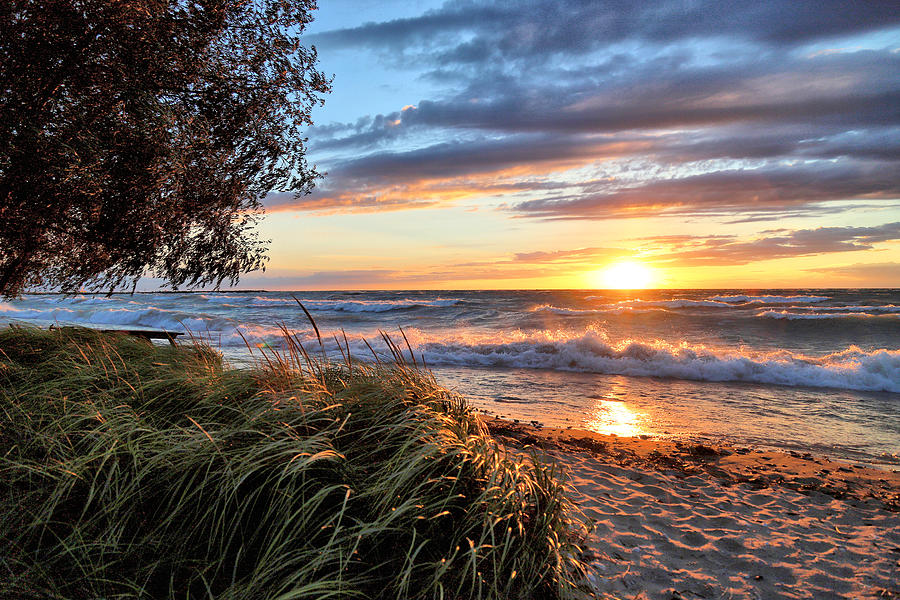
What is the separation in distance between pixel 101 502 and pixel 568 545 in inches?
119

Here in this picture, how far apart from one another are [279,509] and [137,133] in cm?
565

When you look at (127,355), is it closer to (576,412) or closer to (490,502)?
(490,502)

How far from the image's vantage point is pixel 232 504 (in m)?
2.96

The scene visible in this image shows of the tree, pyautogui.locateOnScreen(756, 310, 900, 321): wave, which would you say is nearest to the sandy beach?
the tree

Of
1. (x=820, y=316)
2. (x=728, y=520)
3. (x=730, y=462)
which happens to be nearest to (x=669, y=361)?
(x=730, y=462)

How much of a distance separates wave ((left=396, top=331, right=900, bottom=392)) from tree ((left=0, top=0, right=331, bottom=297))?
10.4 meters

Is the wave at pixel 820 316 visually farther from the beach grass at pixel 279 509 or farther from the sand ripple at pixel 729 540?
the beach grass at pixel 279 509

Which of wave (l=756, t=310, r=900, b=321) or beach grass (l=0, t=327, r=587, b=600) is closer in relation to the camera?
beach grass (l=0, t=327, r=587, b=600)

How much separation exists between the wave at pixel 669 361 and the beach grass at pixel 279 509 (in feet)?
40.7

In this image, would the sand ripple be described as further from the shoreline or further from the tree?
the tree

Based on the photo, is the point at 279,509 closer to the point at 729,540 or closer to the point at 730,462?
the point at 729,540

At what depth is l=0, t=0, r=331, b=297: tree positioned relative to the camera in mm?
5625

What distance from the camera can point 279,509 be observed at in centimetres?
271

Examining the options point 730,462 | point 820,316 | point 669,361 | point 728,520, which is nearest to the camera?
point 728,520
